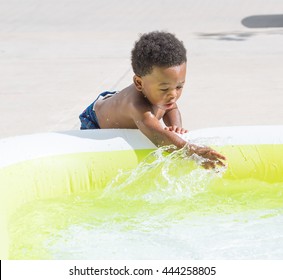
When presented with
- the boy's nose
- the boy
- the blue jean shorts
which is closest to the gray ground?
the blue jean shorts

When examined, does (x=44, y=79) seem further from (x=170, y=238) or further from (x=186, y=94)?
(x=170, y=238)

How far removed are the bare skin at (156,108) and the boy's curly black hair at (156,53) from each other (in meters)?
0.02

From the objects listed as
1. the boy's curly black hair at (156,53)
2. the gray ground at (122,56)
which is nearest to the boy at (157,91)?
the boy's curly black hair at (156,53)

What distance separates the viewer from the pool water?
2.90 m

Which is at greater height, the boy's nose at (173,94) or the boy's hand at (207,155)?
the boy's nose at (173,94)

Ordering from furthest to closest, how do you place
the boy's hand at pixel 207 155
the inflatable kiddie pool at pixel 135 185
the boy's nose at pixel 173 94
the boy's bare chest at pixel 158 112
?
the boy's bare chest at pixel 158 112
the boy's nose at pixel 173 94
the boy's hand at pixel 207 155
the inflatable kiddie pool at pixel 135 185

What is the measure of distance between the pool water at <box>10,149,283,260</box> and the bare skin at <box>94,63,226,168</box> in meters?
0.09

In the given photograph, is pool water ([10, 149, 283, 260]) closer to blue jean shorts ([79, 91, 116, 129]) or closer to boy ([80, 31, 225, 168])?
boy ([80, 31, 225, 168])

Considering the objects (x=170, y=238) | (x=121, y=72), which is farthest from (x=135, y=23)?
(x=170, y=238)

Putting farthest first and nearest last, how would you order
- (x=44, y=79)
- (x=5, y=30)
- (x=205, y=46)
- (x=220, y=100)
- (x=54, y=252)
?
(x=5, y=30) < (x=205, y=46) < (x=44, y=79) < (x=220, y=100) < (x=54, y=252)

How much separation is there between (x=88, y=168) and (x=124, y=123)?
0.29m

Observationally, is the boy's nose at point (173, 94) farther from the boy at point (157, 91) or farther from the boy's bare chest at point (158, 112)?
the boy's bare chest at point (158, 112)

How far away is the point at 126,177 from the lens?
3.51 metres

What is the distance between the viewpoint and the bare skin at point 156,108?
3.33 meters
